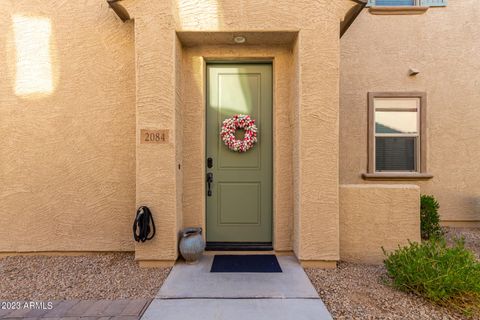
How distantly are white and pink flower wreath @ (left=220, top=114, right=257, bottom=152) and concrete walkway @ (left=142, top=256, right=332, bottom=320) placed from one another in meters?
1.69

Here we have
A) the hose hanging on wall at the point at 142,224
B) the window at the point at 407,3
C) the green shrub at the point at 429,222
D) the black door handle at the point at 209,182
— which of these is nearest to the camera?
the hose hanging on wall at the point at 142,224

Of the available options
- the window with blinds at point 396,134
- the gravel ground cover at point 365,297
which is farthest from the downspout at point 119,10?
the window with blinds at point 396,134

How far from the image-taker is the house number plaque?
3514 mm

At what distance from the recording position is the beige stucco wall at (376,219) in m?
3.65

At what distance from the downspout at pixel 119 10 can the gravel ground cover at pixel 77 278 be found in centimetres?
338

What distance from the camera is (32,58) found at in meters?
3.97

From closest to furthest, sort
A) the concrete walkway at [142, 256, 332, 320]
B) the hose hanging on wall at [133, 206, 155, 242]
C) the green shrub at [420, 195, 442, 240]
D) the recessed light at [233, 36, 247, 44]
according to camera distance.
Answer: the concrete walkway at [142, 256, 332, 320]
the hose hanging on wall at [133, 206, 155, 242]
the recessed light at [233, 36, 247, 44]
the green shrub at [420, 195, 442, 240]

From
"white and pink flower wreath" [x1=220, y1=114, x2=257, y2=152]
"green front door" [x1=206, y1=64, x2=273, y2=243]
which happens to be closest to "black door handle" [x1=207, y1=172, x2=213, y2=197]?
"green front door" [x1=206, y1=64, x2=273, y2=243]

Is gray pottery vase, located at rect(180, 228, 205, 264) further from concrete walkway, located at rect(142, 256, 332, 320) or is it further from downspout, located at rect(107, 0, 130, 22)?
downspout, located at rect(107, 0, 130, 22)

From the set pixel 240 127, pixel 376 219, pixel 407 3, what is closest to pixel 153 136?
pixel 240 127

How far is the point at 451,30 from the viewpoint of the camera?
5.20 meters

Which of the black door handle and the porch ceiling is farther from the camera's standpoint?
the black door handle

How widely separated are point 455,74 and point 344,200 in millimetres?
3798

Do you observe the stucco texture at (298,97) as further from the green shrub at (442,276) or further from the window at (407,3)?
the window at (407,3)
